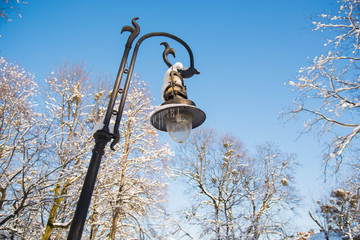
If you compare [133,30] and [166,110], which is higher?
[133,30]

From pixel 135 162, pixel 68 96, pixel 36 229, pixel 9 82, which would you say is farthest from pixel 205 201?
pixel 9 82

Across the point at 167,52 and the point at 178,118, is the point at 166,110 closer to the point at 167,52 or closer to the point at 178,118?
the point at 178,118

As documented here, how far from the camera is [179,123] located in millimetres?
2340

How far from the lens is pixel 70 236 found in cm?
145

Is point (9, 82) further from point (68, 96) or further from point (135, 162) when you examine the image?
point (135, 162)

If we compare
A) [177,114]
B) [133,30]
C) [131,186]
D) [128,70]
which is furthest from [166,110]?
[131,186]

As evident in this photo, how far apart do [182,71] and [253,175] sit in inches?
533

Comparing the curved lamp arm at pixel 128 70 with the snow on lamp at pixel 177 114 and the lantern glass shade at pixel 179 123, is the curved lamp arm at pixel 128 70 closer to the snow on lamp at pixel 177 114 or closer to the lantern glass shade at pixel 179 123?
the snow on lamp at pixel 177 114

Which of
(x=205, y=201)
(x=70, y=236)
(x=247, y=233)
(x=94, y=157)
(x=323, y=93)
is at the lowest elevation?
(x=70, y=236)

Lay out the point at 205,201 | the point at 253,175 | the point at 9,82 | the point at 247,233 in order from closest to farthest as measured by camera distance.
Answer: the point at 9,82 < the point at 247,233 < the point at 205,201 < the point at 253,175

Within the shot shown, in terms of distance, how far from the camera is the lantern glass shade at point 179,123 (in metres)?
2.33

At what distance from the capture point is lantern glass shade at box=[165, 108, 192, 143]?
7.66 feet

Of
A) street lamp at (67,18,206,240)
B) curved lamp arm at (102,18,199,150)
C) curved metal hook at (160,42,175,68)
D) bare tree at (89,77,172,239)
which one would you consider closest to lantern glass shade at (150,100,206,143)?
street lamp at (67,18,206,240)

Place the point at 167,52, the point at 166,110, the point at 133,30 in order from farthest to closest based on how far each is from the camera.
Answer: the point at 167,52 → the point at 133,30 → the point at 166,110
